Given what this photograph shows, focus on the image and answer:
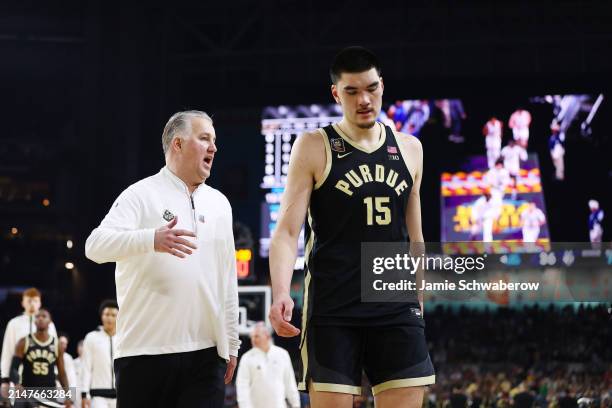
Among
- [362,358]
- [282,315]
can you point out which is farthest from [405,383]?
[282,315]

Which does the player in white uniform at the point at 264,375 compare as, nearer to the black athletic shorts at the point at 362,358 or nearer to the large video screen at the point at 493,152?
the large video screen at the point at 493,152

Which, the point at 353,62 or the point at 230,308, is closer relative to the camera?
the point at 353,62

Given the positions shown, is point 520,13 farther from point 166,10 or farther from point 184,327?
point 184,327

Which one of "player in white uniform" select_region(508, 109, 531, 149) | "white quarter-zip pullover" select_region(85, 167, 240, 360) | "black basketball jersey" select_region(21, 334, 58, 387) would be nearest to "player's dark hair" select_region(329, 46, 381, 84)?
"white quarter-zip pullover" select_region(85, 167, 240, 360)

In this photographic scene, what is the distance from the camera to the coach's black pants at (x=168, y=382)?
3.91m

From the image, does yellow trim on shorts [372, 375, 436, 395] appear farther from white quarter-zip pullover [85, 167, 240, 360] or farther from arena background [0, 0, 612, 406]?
arena background [0, 0, 612, 406]

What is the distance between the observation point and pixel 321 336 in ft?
11.4

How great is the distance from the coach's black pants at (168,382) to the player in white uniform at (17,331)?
6791mm

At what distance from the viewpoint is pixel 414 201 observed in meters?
3.80

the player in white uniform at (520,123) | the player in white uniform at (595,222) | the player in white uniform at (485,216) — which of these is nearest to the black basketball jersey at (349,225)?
the player in white uniform at (485,216)

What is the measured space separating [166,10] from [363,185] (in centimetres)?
1525

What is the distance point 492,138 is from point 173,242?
13.1 metres

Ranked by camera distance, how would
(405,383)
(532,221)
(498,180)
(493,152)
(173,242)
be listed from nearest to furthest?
1. (405,383)
2. (173,242)
3. (532,221)
4. (498,180)
5. (493,152)

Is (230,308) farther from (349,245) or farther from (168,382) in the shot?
(349,245)
